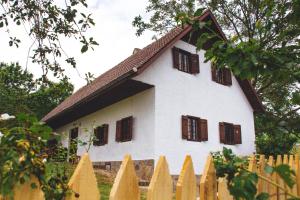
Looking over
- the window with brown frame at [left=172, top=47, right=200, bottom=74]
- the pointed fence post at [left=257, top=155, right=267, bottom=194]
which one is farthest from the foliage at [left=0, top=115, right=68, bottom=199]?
the window with brown frame at [left=172, top=47, right=200, bottom=74]

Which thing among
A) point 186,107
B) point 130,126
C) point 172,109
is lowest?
point 130,126

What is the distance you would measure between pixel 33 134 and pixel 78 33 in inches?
111

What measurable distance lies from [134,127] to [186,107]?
6.64 ft

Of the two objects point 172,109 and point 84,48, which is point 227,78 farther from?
point 84,48

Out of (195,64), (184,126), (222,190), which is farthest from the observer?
(195,64)

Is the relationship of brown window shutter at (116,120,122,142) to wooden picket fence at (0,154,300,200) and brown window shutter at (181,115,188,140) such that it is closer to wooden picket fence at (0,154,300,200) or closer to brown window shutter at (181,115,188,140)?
brown window shutter at (181,115,188,140)

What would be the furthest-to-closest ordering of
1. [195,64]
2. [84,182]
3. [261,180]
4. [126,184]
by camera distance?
[195,64] → [261,180] → [126,184] → [84,182]

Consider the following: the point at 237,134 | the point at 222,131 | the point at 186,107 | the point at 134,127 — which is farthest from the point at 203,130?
the point at 134,127

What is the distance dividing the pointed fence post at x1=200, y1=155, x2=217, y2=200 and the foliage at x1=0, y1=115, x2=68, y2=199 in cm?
99

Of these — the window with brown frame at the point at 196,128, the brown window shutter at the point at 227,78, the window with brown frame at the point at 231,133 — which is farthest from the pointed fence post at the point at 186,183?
the brown window shutter at the point at 227,78

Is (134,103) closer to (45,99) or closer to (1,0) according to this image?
(1,0)

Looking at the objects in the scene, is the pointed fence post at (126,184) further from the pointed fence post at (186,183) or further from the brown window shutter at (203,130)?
the brown window shutter at (203,130)

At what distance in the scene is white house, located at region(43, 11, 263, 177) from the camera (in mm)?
10422

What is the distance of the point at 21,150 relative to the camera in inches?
38.4
